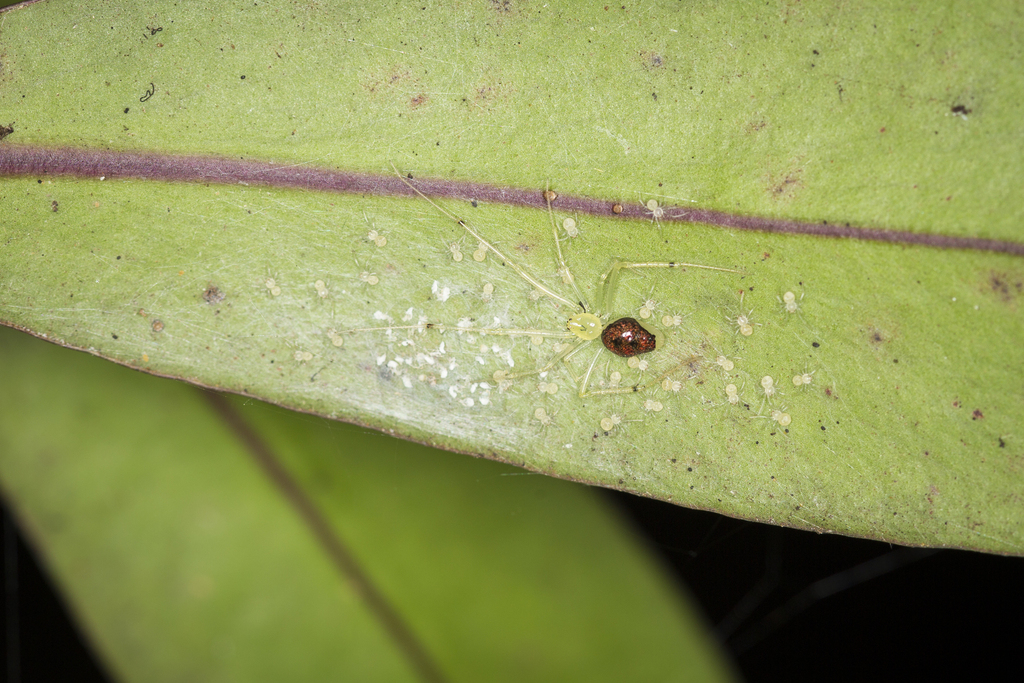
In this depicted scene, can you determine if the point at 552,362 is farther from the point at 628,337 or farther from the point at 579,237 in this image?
the point at 579,237

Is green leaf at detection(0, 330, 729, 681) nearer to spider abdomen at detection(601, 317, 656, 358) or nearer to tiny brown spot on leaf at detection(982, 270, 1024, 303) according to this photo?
spider abdomen at detection(601, 317, 656, 358)

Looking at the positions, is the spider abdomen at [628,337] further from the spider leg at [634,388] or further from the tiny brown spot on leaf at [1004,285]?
the tiny brown spot on leaf at [1004,285]

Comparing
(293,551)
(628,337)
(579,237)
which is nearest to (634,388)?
(628,337)

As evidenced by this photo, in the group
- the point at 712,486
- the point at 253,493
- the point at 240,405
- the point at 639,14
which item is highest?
the point at 639,14

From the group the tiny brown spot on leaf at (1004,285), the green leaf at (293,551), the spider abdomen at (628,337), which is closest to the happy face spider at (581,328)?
the spider abdomen at (628,337)

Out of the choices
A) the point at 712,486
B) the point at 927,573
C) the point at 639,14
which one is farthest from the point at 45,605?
the point at 927,573

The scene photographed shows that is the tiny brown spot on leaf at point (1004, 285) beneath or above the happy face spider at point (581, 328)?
above

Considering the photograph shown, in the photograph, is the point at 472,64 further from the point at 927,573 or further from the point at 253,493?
the point at 927,573
